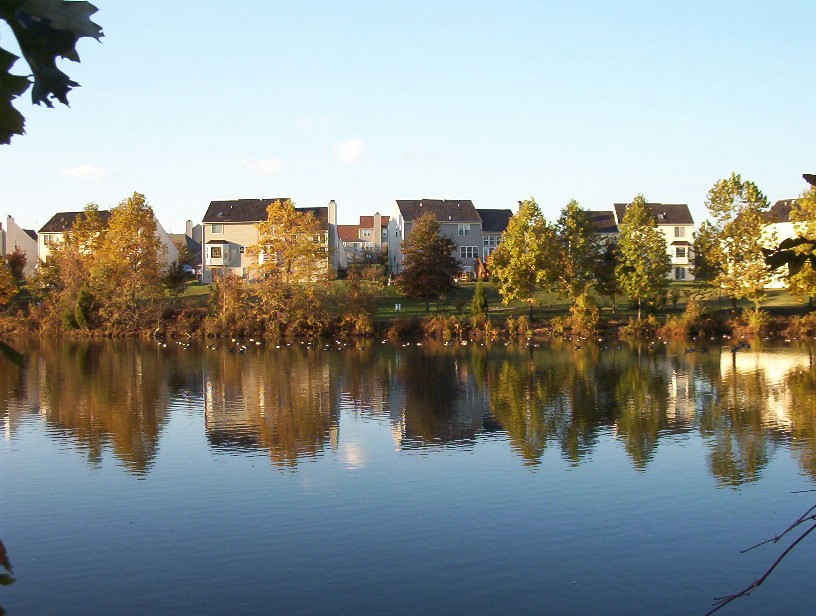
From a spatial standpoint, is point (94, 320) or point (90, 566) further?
point (94, 320)

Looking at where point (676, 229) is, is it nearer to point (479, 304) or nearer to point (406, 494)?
point (479, 304)

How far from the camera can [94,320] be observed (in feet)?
240

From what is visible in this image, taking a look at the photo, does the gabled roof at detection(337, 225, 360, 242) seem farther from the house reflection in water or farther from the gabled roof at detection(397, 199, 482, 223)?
the house reflection in water

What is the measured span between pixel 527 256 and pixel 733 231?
53.5 feet

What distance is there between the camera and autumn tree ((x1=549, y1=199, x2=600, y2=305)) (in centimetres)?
7012

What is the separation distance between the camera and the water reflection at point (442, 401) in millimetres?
26656

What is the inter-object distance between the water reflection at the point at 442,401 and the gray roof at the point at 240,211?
4118cm

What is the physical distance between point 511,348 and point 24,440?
36.7 metres

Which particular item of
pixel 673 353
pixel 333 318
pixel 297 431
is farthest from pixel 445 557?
pixel 333 318

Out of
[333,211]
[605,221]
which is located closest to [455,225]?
[333,211]

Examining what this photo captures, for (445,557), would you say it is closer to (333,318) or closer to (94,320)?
(333,318)

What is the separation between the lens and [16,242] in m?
108

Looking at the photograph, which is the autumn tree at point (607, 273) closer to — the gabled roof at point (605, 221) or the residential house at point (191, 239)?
the gabled roof at point (605, 221)

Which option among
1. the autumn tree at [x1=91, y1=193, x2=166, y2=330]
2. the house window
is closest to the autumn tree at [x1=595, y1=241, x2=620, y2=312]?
the house window
